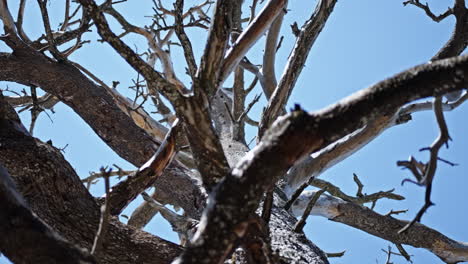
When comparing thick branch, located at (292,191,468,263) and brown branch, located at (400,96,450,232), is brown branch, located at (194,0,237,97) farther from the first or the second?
thick branch, located at (292,191,468,263)

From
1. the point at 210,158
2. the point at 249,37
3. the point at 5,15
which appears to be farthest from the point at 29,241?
the point at 5,15

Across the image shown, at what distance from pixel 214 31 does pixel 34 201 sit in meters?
1.06

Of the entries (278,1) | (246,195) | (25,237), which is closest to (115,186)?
(25,237)

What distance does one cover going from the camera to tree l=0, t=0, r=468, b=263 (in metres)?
1.32

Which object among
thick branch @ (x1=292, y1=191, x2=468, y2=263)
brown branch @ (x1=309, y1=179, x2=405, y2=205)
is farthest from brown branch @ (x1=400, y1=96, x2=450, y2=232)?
brown branch @ (x1=309, y1=179, x2=405, y2=205)

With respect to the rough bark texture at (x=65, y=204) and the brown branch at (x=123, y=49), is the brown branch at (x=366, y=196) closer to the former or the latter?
the rough bark texture at (x=65, y=204)

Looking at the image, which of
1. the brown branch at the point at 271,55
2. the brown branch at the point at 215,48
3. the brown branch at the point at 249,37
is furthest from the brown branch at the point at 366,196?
the brown branch at the point at 215,48

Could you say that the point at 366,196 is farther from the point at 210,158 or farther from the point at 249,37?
the point at 210,158

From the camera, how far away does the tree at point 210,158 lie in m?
1.32

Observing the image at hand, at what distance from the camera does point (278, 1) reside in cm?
274

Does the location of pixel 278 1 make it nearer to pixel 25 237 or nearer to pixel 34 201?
pixel 34 201

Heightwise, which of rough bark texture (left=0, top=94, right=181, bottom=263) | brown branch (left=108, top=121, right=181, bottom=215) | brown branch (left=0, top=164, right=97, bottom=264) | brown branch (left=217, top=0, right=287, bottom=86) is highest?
brown branch (left=217, top=0, right=287, bottom=86)

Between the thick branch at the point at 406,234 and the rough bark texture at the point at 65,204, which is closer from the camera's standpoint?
the rough bark texture at the point at 65,204

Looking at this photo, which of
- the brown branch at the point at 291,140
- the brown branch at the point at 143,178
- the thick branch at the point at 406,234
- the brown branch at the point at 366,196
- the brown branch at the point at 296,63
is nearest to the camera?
the brown branch at the point at 291,140
